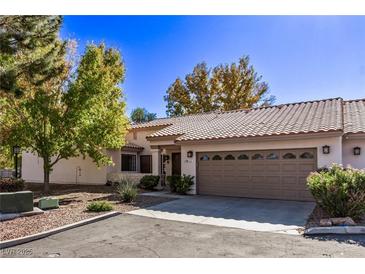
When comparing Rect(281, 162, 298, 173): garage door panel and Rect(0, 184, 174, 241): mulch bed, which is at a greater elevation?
Rect(281, 162, 298, 173): garage door panel

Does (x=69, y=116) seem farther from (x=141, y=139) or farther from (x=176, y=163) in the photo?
(x=141, y=139)

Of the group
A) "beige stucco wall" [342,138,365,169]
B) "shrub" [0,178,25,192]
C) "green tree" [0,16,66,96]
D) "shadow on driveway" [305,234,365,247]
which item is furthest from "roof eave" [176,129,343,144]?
"shrub" [0,178,25,192]

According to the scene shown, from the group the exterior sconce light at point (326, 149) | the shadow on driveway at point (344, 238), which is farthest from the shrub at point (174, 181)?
the shadow on driveway at point (344, 238)

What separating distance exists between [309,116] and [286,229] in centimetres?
817

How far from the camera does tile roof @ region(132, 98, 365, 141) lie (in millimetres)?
12867

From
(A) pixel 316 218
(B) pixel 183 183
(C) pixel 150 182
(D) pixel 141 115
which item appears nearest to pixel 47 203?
(B) pixel 183 183

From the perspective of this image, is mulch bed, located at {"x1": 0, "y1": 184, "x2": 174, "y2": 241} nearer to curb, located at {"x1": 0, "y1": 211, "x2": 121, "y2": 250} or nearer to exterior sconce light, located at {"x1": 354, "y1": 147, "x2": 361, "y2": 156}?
curb, located at {"x1": 0, "y1": 211, "x2": 121, "y2": 250}

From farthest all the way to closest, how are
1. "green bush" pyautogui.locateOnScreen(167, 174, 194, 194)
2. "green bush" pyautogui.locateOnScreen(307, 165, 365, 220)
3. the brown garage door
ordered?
"green bush" pyautogui.locateOnScreen(167, 174, 194, 194) < the brown garage door < "green bush" pyautogui.locateOnScreen(307, 165, 365, 220)

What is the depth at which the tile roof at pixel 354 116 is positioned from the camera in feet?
42.1

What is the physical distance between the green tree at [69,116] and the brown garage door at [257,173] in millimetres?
5575

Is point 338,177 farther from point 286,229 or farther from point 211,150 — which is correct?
point 211,150

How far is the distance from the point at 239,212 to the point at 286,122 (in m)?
5.99

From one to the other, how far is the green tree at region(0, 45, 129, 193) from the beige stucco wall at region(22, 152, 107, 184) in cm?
479

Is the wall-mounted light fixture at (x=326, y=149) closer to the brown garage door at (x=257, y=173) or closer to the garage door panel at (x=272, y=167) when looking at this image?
the brown garage door at (x=257, y=173)
